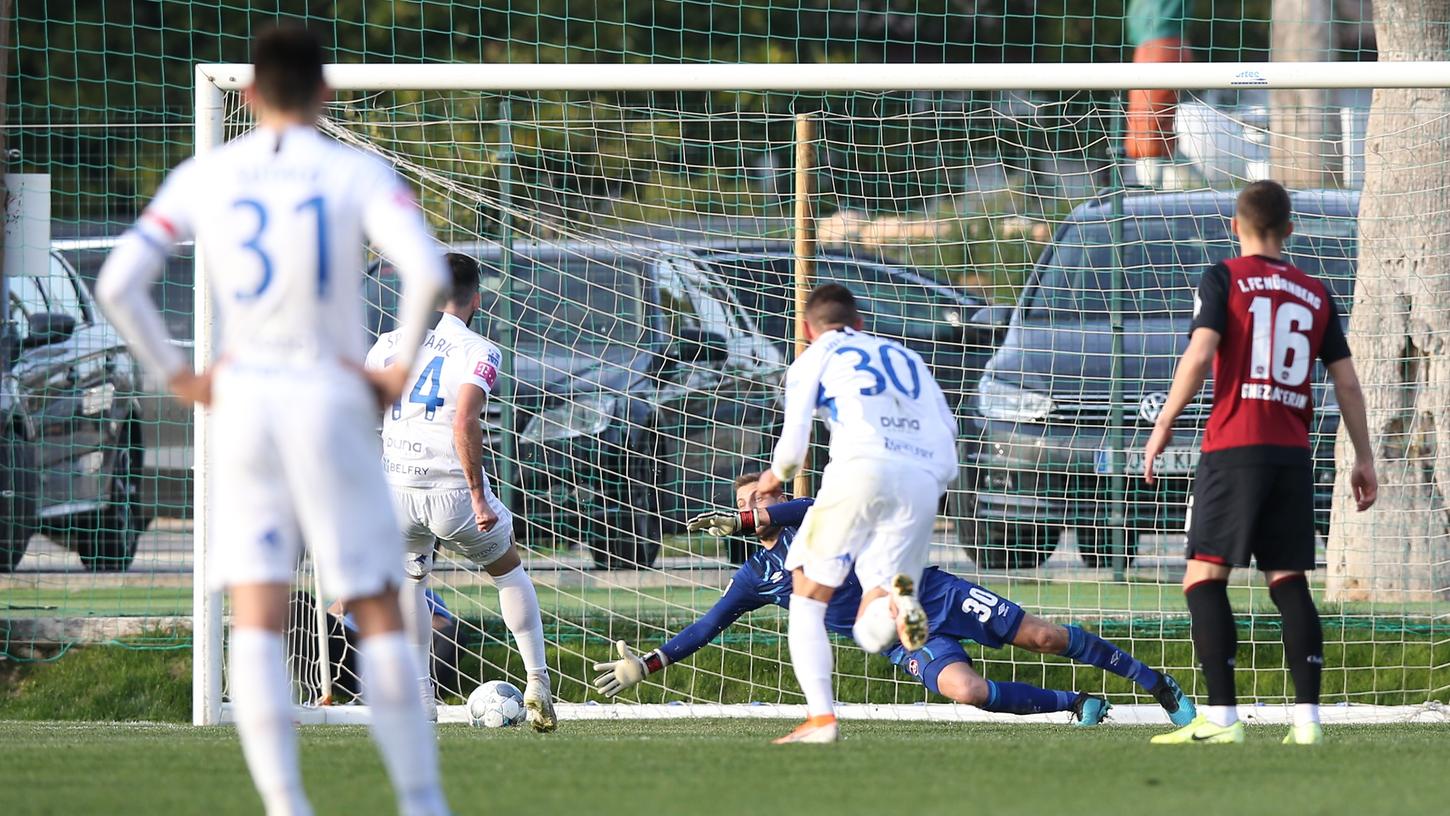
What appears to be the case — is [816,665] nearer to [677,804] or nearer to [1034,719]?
[677,804]

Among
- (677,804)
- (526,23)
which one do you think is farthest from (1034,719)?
(526,23)

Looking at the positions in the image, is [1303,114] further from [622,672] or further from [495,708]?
[495,708]

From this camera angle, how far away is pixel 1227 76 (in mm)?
8023

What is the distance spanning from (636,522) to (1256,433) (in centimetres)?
429

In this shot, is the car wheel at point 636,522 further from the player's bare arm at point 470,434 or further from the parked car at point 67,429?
the parked car at point 67,429

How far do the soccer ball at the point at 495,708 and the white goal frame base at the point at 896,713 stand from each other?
2.54 ft

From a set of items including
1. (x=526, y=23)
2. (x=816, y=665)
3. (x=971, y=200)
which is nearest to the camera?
(x=816, y=665)

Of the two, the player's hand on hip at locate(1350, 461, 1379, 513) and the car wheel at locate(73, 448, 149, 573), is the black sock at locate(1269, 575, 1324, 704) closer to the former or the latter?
the player's hand on hip at locate(1350, 461, 1379, 513)

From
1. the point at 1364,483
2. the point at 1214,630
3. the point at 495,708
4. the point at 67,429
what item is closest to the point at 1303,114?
the point at 1364,483

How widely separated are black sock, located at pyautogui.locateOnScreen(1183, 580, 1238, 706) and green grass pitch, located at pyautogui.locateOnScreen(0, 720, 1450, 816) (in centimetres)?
29

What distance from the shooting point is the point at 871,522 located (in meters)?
6.03

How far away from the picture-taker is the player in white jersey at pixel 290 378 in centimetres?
400

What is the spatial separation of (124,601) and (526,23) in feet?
34.1

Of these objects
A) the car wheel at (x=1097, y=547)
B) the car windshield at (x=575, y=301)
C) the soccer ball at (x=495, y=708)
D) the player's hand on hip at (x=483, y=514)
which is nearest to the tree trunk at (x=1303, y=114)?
the car wheel at (x=1097, y=547)
